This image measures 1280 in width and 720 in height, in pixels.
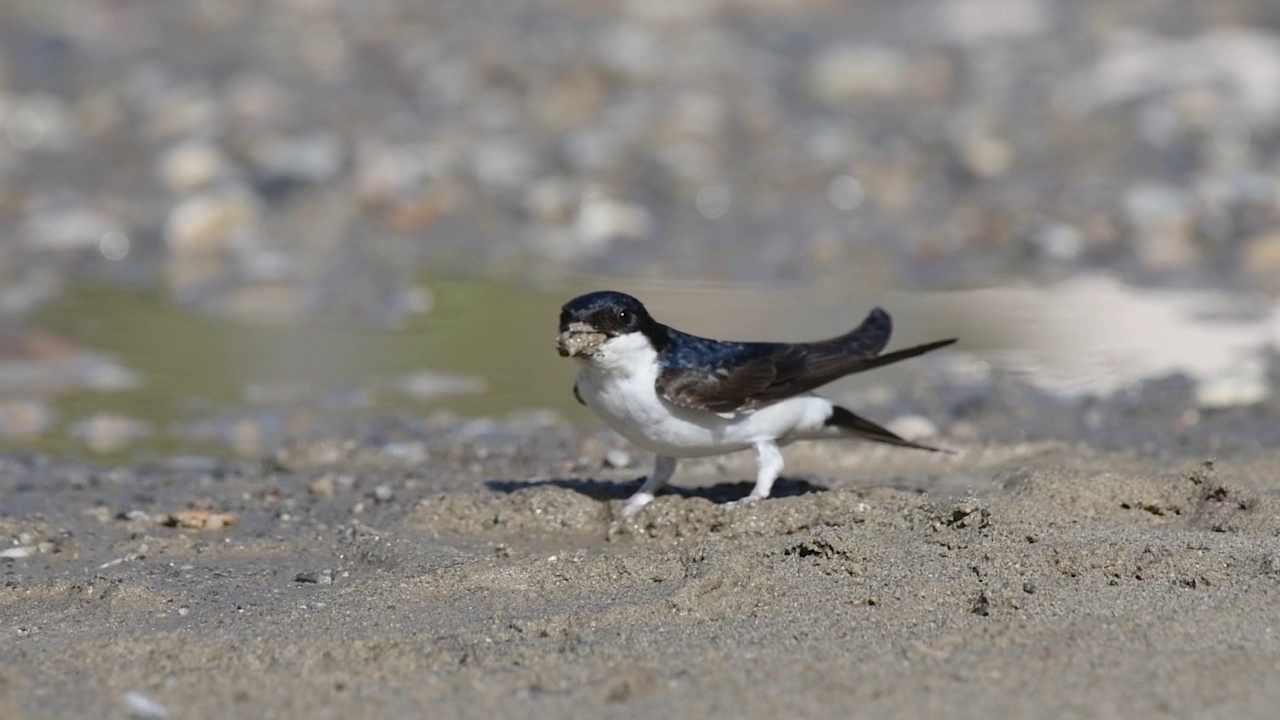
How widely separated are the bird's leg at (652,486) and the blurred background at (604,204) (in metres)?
1.55

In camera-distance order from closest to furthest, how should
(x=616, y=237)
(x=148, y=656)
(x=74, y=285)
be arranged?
(x=148, y=656) < (x=74, y=285) < (x=616, y=237)

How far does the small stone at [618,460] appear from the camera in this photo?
5.26 metres

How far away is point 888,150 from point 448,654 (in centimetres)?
695

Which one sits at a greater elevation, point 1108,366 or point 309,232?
point 309,232

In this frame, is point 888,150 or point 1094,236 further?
point 888,150

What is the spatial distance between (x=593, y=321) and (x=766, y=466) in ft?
2.08

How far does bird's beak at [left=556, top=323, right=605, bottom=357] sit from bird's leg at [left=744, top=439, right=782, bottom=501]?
58 centimetres

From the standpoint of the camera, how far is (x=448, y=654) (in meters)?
3.05

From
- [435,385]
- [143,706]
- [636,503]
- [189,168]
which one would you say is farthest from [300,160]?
[143,706]

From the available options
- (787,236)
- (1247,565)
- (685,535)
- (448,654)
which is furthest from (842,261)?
(448,654)

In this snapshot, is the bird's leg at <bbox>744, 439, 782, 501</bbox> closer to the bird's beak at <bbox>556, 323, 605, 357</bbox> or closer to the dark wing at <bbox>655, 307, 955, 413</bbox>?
the dark wing at <bbox>655, 307, 955, 413</bbox>

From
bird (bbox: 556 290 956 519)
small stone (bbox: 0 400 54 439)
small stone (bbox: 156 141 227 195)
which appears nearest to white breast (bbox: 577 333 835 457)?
bird (bbox: 556 290 956 519)

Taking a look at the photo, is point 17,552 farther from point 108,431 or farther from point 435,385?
point 435,385

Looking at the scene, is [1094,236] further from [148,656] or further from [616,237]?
[148,656]
